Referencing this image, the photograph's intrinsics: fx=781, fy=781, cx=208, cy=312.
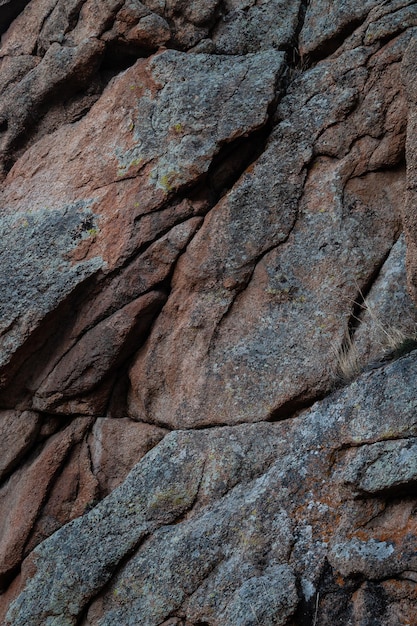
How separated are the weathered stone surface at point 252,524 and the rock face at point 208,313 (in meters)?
0.02

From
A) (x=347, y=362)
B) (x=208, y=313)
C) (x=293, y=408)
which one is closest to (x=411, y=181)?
(x=347, y=362)

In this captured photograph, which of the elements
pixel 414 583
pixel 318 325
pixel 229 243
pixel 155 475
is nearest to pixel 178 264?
pixel 229 243

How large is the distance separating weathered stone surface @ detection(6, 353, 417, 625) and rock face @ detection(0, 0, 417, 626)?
2cm

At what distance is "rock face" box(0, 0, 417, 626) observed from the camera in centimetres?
654

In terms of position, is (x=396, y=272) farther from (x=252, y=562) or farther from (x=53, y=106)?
(x=53, y=106)

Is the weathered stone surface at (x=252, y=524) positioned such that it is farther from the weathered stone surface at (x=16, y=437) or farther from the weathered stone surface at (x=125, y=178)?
the weathered stone surface at (x=125, y=178)

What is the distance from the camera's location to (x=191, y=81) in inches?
365

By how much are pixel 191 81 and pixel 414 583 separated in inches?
242

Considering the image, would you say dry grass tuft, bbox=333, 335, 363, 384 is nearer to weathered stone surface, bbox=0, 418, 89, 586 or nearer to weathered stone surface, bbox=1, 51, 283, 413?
weathered stone surface, bbox=1, 51, 283, 413

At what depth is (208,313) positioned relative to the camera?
842 cm

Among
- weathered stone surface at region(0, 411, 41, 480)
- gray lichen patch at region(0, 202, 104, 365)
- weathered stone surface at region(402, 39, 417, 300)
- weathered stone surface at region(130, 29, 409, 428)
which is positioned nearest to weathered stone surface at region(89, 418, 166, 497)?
weathered stone surface at region(130, 29, 409, 428)

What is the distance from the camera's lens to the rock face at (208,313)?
21.4 feet

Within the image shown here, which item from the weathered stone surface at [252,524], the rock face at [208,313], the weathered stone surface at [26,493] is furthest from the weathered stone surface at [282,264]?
the weathered stone surface at [26,493]

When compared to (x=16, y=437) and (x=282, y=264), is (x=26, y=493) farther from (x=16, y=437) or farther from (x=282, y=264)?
(x=282, y=264)
